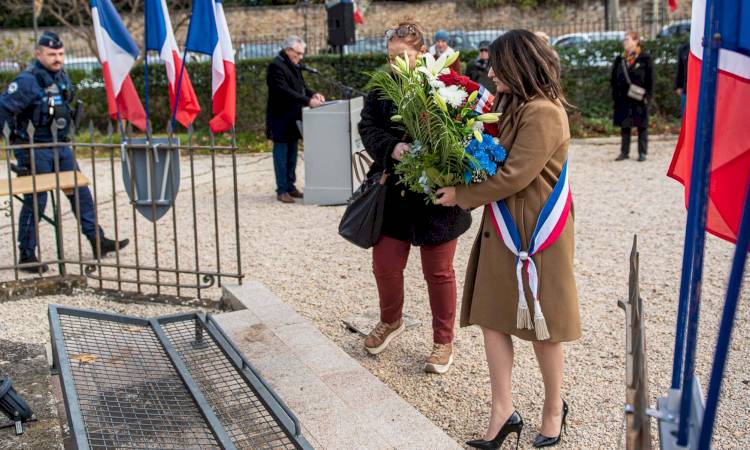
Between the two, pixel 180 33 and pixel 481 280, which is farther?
pixel 180 33

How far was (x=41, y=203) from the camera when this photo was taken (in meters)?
6.83

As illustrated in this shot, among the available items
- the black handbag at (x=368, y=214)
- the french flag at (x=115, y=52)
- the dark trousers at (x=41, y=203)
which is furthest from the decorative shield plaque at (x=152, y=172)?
the black handbag at (x=368, y=214)

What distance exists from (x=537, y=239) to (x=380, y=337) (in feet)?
5.16

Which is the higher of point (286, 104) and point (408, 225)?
point (286, 104)

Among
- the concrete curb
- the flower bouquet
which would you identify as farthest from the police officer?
the flower bouquet

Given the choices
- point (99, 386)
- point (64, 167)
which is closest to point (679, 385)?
point (99, 386)

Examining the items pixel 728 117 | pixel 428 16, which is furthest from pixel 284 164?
pixel 428 16

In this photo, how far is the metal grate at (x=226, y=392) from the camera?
3500 millimetres

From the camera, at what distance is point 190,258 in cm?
732

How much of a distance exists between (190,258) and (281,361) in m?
3.11

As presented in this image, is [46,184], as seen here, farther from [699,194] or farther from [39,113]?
[699,194]

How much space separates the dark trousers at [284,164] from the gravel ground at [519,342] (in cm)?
25

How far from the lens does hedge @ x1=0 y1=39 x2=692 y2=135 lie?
1589 cm

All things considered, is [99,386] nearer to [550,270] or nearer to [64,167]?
[550,270]
